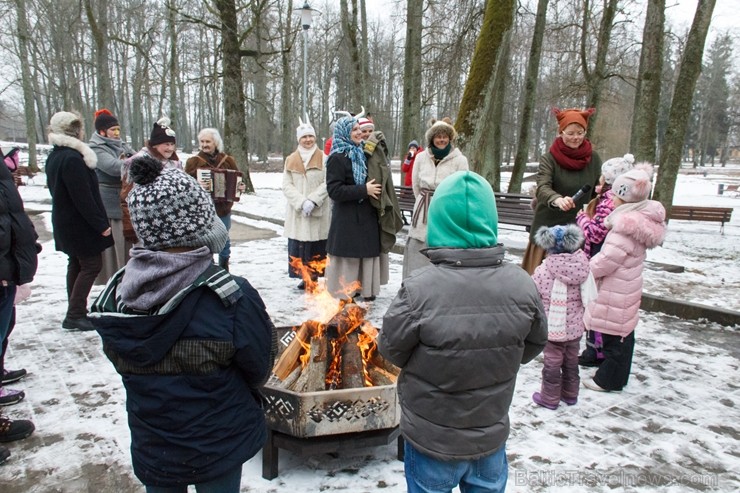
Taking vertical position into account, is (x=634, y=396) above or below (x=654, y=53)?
below

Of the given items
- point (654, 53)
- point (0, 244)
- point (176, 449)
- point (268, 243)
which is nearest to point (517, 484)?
point (176, 449)

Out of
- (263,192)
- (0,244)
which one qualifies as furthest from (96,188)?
(263,192)

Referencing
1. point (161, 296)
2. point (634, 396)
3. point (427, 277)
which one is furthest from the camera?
point (634, 396)

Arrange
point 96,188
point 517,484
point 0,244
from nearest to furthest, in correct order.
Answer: point 517,484 → point 0,244 → point 96,188

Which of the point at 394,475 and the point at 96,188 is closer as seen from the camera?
the point at 394,475

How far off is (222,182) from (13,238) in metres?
3.05

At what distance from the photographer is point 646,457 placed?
10.5 feet

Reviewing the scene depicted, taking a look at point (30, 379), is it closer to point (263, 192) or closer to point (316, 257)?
point (316, 257)

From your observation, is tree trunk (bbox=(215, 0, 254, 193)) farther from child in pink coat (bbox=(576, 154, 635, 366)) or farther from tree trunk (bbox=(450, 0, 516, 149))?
child in pink coat (bbox=(576, 154, 635, 366))

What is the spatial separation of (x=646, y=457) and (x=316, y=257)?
4335mm

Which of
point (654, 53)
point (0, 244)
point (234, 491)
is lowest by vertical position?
point (234, 491)

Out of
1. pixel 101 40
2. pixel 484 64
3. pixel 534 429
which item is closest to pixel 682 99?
pixel 484 64

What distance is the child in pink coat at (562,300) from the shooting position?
3.68 m

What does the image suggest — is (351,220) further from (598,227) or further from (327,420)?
(327,420)
